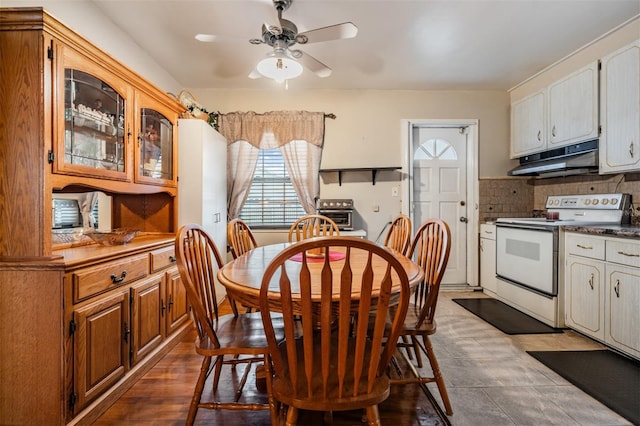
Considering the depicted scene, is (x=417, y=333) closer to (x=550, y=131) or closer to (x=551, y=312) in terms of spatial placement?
(x=551, y=312)

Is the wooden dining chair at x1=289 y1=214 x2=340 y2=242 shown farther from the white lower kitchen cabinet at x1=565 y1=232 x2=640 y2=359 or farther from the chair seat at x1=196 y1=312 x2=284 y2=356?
the white lower kitchen cabinet at x1=565 y1=232 x2=640 y2=359

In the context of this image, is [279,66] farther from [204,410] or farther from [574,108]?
[574,108]

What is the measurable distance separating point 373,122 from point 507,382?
289 cm

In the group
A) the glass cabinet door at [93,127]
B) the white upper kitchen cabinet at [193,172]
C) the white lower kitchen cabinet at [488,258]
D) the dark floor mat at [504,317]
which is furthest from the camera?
the white lower kitchen cabinet at [488,258]

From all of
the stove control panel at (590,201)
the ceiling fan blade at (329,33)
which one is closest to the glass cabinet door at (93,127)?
the ceiling fan blade at (329,33)

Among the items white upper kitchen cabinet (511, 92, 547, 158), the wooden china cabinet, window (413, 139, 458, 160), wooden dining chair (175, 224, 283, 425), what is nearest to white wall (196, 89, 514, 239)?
white upper kitchen cabinet (511, 92, 547, 158)

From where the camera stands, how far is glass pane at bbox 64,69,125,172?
1628 mm

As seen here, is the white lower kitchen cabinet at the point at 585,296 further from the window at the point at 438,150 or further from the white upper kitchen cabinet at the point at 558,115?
the window at the point at 438,150

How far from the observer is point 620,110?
2.43 metres

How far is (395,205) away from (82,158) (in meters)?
3.04

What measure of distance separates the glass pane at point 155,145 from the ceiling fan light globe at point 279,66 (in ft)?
3.24

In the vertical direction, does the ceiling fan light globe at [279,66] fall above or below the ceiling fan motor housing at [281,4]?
below

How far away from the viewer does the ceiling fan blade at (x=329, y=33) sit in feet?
6.00

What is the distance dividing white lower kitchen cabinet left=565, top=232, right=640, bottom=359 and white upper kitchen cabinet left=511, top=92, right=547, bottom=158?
1.26 metres
